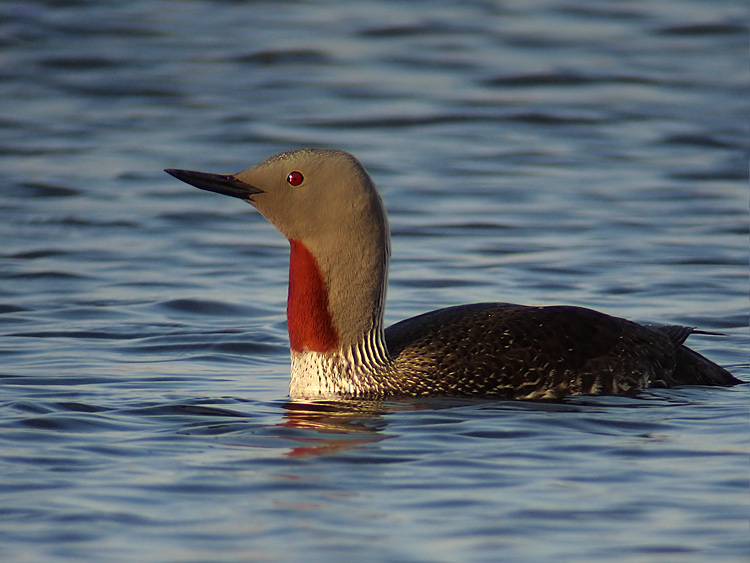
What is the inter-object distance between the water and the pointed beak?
917mm

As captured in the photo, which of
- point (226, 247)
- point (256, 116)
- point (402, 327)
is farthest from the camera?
point (256, 116)

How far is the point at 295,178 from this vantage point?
19.1 ft

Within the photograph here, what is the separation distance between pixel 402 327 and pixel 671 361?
1236 millimetres

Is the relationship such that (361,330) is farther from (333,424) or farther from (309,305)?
(333,424)

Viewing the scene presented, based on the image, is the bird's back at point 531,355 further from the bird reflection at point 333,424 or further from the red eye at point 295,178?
the red eye at point 295,178

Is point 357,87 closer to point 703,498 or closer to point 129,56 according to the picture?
point 129,56

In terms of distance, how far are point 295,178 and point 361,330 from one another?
710mm

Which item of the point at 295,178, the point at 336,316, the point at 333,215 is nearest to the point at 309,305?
the point at 336,316

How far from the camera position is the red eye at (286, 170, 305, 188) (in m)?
5.82

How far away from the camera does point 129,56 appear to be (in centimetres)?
1595

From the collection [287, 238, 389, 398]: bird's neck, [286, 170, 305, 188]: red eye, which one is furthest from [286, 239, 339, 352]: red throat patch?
[286, 170, 305, 188]: red eye

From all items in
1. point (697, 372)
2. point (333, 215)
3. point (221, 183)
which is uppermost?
point (221, 183)

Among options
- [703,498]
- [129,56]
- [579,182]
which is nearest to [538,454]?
[703,498]

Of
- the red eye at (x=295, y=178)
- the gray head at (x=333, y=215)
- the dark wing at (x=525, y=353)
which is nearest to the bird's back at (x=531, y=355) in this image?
the dark wing at (x=525, y=353)
